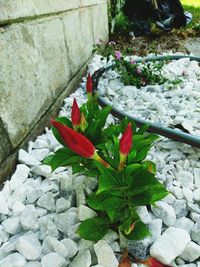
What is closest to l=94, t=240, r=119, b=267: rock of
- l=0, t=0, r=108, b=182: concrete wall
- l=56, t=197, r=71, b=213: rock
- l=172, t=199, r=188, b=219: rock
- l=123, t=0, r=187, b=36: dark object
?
l=56, t=197, r=71, b=213: rock

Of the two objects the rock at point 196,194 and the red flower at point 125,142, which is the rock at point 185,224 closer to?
the rock at point 196,194

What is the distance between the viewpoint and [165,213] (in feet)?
3.51

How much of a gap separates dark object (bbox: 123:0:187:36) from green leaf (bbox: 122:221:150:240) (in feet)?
13.4

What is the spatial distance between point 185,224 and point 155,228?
117mm

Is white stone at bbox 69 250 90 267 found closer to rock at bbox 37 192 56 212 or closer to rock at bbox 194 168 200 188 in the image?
rock at bbox 37 192 56 212

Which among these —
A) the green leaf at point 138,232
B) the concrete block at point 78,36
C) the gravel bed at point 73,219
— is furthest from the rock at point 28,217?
the concrete block at point 78,36

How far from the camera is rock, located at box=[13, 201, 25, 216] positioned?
1.11m

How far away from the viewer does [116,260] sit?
0.91 m

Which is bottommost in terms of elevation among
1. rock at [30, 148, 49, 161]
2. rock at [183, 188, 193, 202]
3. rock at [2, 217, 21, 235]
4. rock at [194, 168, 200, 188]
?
rock at [194, 168, 200, 188]

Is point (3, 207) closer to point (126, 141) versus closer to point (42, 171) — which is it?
point (42, 171)

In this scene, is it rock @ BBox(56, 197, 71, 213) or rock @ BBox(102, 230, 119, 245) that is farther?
rock @ BBox(56, 197, 71, 213)

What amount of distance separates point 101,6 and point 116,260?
3579mm

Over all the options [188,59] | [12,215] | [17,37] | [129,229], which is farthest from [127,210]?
[188,59]

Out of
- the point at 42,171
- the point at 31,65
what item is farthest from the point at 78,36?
the point at 42,171
